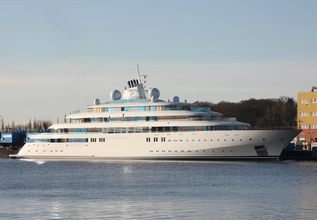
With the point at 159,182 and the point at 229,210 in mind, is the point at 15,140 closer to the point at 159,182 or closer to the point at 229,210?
the point at 159,182

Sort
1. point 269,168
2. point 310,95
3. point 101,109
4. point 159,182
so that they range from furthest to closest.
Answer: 1. point 310,95
2. point 101,109
3. point 269,168
4. point 159,182

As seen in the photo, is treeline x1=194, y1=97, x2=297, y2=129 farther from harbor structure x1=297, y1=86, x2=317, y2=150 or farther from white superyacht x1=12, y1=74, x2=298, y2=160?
white superyacht x1=12, y1=74, x2=298, y2=160

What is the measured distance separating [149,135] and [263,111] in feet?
254

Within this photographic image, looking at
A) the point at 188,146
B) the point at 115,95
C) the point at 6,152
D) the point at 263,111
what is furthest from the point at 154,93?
the point at 263,111

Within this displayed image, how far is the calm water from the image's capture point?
145ft

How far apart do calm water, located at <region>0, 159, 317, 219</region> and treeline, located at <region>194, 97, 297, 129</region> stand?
75789 millimetres

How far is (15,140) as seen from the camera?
5468 inches

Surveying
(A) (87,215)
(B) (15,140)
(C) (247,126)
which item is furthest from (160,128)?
(A) (87,215)

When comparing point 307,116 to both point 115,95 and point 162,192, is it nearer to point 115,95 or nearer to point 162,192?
point 115,95

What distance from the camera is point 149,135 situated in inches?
3893

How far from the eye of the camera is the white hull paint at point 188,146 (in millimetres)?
94375

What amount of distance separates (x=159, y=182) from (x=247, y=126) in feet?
114

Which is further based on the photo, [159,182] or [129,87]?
[129,87]

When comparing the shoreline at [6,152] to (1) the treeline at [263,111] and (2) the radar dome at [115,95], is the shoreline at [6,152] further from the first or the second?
(1) the treeline at [263,111]
